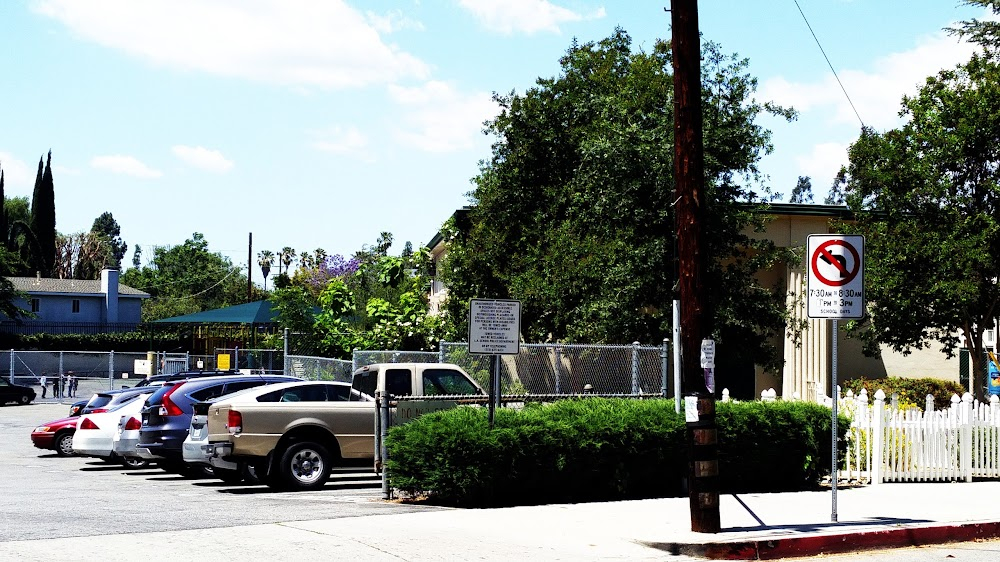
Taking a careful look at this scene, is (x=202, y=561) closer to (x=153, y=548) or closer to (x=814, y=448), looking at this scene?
(x=153, y=548)

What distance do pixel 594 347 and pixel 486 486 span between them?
7603 mm

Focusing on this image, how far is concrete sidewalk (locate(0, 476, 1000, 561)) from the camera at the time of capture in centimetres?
1038

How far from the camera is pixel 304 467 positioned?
53.9 feet

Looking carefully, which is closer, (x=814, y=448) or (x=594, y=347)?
(x=814, y=448)

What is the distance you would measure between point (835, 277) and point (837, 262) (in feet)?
0.56

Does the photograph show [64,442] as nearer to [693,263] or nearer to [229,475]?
[229,475]

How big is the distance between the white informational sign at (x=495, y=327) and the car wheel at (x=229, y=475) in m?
5.28

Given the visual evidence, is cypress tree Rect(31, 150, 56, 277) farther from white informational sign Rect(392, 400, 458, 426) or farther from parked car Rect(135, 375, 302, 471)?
white informational sign Rect(392, 400, 458, 426)

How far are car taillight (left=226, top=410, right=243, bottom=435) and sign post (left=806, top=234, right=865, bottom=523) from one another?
8163 millimetres

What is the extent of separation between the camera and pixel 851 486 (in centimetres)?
1661

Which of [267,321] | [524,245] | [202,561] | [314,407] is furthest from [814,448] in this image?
[267,321]

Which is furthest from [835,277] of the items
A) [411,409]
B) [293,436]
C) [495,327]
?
[293,436]

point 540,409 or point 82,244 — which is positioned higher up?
point 82,244

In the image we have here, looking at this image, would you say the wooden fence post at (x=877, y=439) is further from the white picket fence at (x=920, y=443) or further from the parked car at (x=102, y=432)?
the parked car at (x=102, y=432)
